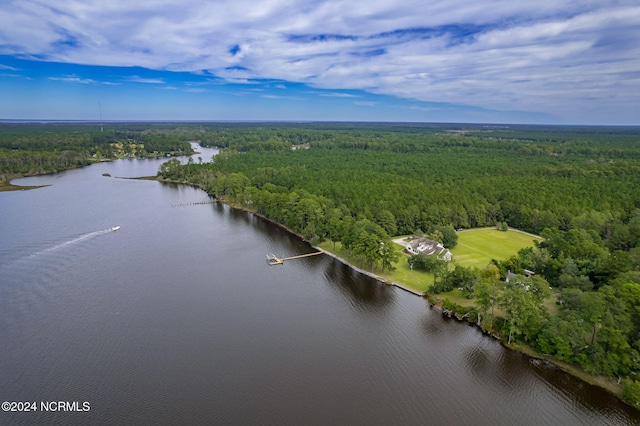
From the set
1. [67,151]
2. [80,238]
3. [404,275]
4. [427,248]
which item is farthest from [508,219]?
[67,151]

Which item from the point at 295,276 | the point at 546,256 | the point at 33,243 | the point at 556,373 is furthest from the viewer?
the point at 33,243

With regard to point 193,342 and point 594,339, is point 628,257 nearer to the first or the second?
point 594,339

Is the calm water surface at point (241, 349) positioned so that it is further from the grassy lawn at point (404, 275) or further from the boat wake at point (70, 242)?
the grassy lawn at point (404, 275)

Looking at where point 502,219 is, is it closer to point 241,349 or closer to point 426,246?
point 426,246

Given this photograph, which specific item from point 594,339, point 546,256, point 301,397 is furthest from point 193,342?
point 546,256

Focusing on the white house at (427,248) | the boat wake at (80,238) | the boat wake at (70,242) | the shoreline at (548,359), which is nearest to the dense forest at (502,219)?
the shoreline at (548,359)
